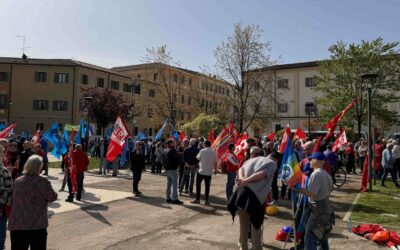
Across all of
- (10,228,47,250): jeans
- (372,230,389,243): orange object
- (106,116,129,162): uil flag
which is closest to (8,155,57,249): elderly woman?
(10,228,47,250): jeans

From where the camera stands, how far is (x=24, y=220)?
5.49 meters

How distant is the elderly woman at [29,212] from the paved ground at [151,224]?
2247 mm

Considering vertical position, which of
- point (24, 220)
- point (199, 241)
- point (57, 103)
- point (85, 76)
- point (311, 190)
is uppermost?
point (85, 76)

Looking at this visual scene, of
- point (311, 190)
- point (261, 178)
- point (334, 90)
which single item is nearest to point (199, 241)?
point (261, 178)

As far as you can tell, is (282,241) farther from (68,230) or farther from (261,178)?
(68,230)

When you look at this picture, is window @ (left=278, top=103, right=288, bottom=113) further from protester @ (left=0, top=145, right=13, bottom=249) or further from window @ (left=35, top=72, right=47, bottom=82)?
protester @ (left=0, top=145, right=13, bottom=249)

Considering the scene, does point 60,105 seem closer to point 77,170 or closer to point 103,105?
point 103,105

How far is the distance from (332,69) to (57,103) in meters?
37.7

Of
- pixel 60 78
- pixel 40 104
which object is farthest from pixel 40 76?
pixel 40 104

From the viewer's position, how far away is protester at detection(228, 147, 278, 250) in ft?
21.2

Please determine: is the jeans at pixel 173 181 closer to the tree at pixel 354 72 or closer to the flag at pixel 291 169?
the flag at pixel 291 169

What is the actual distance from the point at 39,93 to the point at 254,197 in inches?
2249

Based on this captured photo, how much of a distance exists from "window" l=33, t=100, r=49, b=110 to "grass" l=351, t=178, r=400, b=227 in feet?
166

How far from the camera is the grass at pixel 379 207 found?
10641 mm
